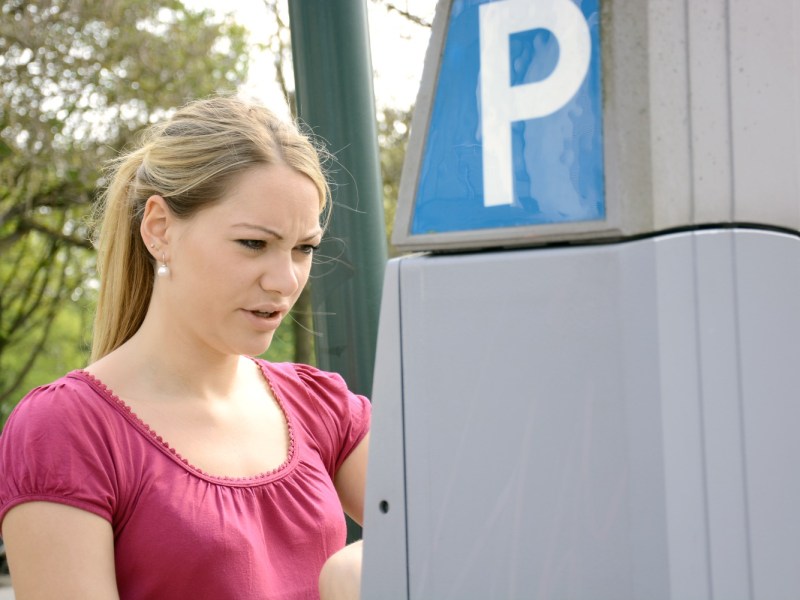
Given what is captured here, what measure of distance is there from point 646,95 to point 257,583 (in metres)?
1.29

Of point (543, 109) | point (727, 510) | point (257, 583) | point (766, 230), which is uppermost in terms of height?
point (543, 109)

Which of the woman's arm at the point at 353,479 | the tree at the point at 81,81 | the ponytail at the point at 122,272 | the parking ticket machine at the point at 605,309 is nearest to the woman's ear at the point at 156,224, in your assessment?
the ponytail at the point at 122,272

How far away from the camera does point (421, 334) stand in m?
1.33

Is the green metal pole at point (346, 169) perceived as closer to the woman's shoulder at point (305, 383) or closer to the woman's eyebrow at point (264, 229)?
the woman's shoulder at point (305, 383)

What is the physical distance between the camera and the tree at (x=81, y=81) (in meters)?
6.98

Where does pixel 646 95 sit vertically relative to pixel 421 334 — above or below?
above

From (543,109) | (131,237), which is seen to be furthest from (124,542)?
(543,109)

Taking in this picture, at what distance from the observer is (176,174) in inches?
84.1

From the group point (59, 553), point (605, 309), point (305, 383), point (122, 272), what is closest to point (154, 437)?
point (59, 553)

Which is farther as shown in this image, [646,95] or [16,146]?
[16,146]

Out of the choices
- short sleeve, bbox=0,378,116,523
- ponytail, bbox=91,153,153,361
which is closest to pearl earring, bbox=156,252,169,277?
ponytail, bbox=91,153,153,361

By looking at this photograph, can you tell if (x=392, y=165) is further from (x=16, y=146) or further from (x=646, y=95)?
(x=646, y=95)

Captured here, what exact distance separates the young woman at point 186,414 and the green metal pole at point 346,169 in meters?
0.52

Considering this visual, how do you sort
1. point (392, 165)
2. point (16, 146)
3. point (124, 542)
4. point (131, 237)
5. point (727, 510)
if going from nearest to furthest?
1. point (727, 510)
2. point (124, 542)
3. point (131, 237)
4. point (16, 146)
5. point (392, 165)
